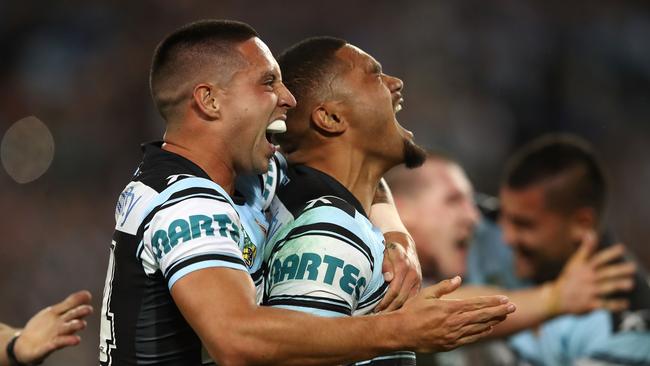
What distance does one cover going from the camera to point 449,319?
2.31 meters

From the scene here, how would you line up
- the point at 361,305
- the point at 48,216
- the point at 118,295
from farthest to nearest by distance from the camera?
the point at 48,216
the point at 361,305
the point at 118,295

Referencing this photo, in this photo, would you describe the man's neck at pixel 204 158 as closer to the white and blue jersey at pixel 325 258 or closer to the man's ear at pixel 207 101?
the man's ear at pixel 207 101

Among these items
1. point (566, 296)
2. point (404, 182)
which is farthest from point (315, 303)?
point (404, 182)

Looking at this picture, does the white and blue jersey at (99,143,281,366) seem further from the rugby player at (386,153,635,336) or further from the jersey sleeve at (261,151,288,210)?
the rugby player at (386,153,635,336)

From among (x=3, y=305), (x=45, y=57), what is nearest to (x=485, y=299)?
(x=3, y=305)

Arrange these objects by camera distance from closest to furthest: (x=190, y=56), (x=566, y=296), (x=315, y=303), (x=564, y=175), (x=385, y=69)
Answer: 1. (x=315, y=303)
2. (x=190, y=56)
3. (x=566, y=296)
4. (x=564, y=175)
5. (x=385, y=69)

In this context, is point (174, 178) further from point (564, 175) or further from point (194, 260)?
point (564, 175)

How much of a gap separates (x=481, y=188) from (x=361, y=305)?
6.73 m

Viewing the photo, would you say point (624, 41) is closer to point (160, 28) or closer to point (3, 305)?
point (160, 28)

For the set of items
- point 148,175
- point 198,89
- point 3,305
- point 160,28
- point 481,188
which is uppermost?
point 160,28

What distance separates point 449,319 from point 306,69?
3.52 feet

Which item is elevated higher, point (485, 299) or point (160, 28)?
point (160, 28)

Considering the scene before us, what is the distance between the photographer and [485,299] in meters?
2.33

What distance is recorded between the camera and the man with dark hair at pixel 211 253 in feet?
7.50
